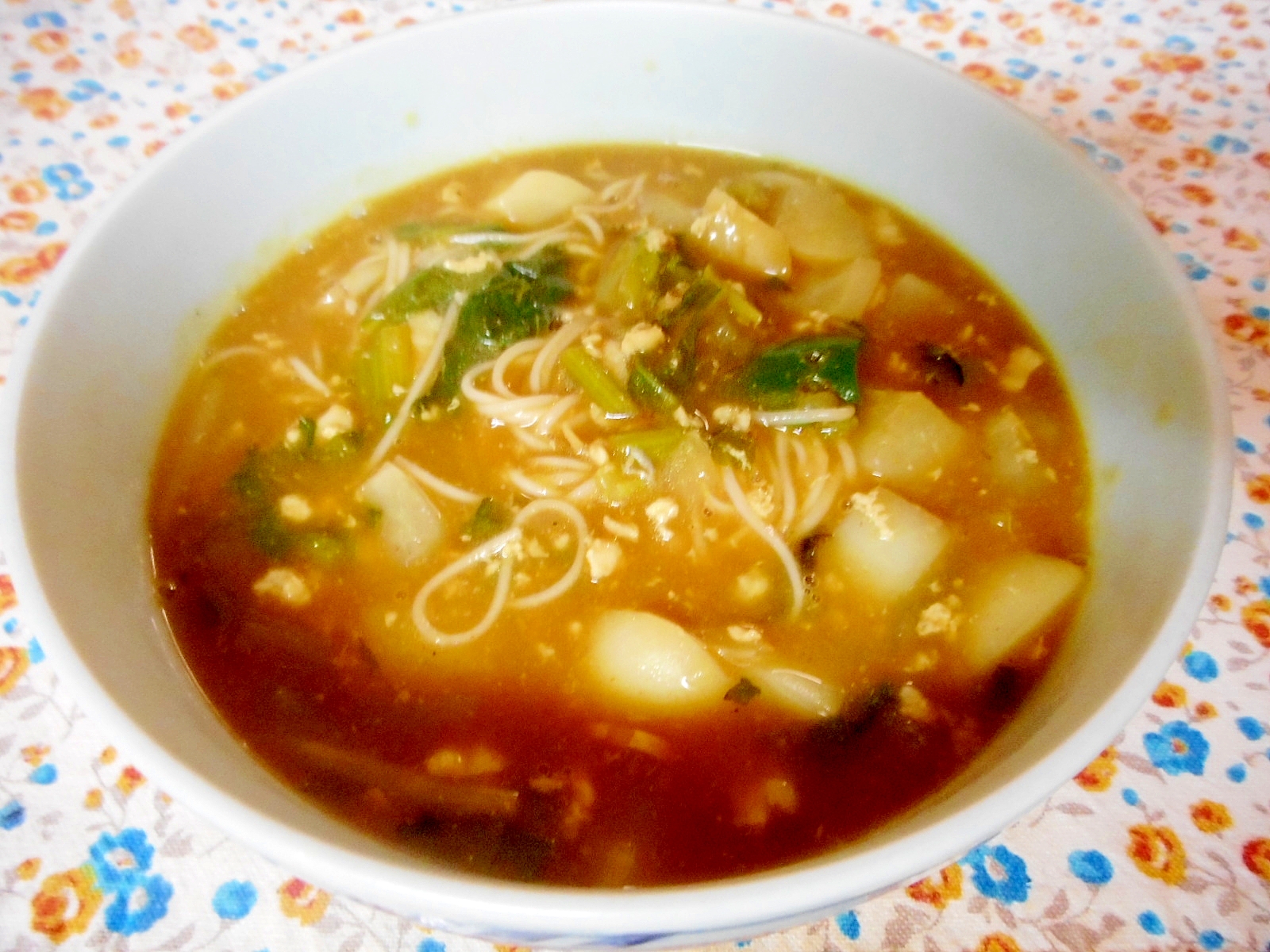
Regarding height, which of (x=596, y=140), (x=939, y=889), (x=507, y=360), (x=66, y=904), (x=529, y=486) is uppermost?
(x=596, y=140)

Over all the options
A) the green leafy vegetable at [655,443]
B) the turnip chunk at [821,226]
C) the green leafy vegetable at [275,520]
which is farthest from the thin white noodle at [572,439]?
the turnip chunk at [821,226]

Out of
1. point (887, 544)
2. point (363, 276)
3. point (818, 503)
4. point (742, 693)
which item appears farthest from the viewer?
point (363, 276)

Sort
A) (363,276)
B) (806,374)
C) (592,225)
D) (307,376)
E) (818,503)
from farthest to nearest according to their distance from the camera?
1. (592,225)
2. (363,276)
3. (307,376)
4. (806,374)
5. (818,503)

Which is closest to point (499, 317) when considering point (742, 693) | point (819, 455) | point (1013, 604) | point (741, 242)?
point (741, 242)

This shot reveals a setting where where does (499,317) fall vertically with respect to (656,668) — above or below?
above

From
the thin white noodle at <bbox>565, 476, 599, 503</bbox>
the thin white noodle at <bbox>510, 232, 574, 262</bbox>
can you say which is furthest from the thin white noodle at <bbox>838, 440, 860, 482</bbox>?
the thin white noodle at <bbox>510, 232, 574, 262</bbox>

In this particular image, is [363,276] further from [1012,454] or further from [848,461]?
[1012,454]

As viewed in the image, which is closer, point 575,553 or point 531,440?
point 575,553
